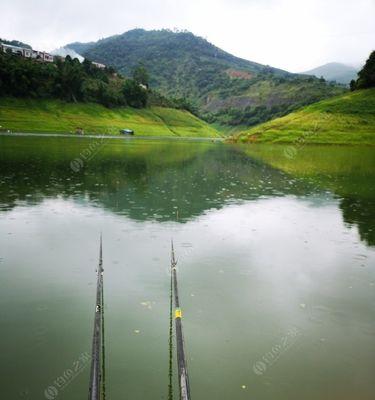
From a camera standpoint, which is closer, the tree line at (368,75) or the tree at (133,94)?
the tree line at (368,75)

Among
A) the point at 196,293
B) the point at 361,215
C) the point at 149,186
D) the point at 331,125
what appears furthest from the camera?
the point at 331,125

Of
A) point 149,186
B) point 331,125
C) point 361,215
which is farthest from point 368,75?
point 361,215

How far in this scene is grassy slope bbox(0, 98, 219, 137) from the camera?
4697 inches

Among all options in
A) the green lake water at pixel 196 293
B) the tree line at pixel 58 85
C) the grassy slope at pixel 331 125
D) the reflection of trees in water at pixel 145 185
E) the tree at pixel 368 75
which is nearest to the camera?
the green lake water at pixel 196 293

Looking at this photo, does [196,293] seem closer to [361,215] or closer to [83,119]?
[361,215]

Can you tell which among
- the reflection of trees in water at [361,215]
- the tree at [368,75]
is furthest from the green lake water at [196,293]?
the tree at [368,75]

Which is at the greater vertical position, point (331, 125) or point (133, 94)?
point (133, 94)

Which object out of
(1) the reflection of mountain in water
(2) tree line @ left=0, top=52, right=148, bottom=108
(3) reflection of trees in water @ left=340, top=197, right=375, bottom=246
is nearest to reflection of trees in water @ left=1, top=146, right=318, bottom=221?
(1) the reflection of mountain in water

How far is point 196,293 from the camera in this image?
12344 mm

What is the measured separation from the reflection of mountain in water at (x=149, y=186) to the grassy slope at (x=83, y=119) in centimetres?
7692

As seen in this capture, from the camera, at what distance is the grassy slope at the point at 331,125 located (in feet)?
360

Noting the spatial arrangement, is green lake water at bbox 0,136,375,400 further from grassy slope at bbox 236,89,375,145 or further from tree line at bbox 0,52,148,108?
tree line at bbox 0,52,148,108

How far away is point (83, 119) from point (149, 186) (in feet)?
390

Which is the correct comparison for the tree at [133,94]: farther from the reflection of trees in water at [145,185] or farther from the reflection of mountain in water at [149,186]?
the reflection of trees in water at [145,185]
